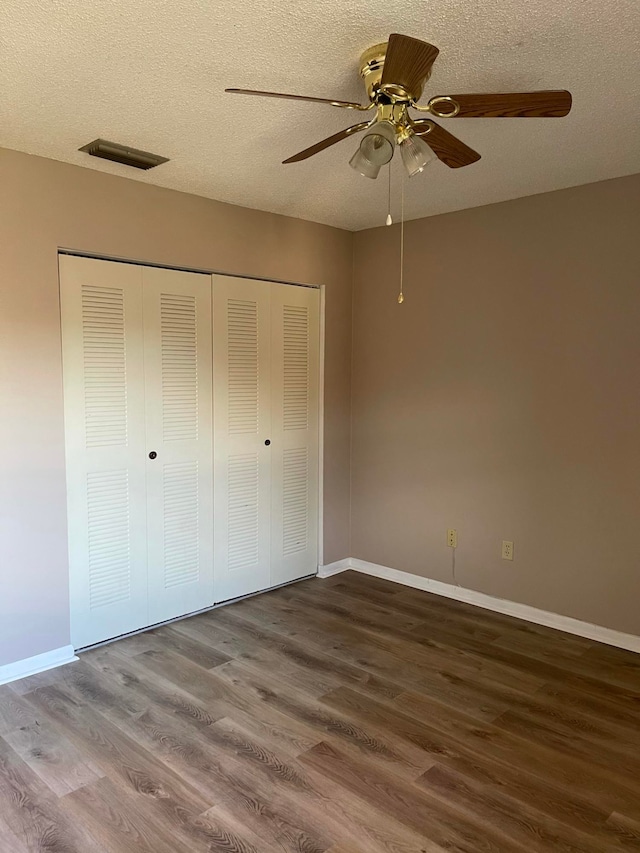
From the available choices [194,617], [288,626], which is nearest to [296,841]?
[288,626]

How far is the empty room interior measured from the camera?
187cm

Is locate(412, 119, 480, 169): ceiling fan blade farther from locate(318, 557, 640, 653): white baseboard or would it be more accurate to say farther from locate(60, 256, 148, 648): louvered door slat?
locate(318, 557, 640, 653): white baseboard

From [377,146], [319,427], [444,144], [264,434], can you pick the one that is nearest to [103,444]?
[264,434]

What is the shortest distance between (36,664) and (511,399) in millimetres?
2831

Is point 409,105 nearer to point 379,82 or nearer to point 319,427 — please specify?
point 379,82

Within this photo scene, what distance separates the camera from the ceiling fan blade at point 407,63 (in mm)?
1477

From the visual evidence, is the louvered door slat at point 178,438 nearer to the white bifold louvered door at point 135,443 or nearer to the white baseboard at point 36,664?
the white bifold louvered door at point 135,443

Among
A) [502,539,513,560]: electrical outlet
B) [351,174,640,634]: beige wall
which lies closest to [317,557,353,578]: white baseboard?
[351,174,640,634]: beige wall

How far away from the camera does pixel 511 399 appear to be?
3.49m

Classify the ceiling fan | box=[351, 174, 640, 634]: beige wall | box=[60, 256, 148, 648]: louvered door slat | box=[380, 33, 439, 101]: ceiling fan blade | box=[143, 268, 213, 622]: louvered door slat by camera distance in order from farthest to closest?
box=[143, 268, 213, 622]: louvered door slat, box=[351, 174, 640, 634]: beige wall, box=[60, 256, 148, 648]: louvered door slat, the ceiling fan, box=[380, 33, 439, 101]: ceiling fan blade

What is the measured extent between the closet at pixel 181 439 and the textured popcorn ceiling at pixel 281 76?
0.70 meters

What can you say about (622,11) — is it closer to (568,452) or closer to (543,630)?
(568,452)

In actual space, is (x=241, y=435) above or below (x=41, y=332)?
below

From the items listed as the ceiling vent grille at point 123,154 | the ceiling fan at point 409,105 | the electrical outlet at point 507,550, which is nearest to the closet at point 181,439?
the ceiling vent grille at point 123,154
